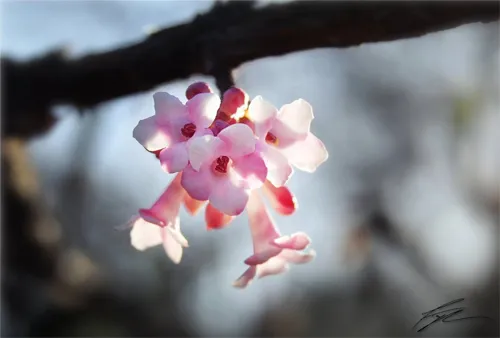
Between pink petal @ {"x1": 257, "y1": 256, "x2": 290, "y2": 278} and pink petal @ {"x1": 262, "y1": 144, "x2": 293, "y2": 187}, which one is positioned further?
pink petal @ {"x1": 257, "y1": 256, "x2": 290, "y2": 278}

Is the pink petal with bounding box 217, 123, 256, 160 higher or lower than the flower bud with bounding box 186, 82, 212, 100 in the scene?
lower

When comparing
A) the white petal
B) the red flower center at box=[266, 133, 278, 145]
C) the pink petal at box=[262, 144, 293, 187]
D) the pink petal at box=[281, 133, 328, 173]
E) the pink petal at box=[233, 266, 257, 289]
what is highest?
the white petal

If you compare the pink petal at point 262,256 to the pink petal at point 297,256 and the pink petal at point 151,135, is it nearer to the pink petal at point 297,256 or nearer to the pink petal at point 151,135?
the pink petal at point 297,256

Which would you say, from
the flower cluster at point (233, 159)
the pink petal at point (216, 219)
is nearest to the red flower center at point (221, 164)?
the flower cluster at point (233, 159)

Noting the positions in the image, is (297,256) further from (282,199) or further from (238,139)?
(238,139)

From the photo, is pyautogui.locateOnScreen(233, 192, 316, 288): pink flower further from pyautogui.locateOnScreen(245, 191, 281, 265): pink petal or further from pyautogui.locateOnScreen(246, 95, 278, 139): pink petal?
pyautogui.locateOnScreen(246, 95, 278, 139): pink petal

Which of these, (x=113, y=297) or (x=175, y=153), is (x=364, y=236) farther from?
(x=175, y=153)

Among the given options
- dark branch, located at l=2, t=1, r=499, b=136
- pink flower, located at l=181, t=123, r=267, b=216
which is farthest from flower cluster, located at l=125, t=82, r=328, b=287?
dark branch, located at l=2, t=1, r=499, b=136
